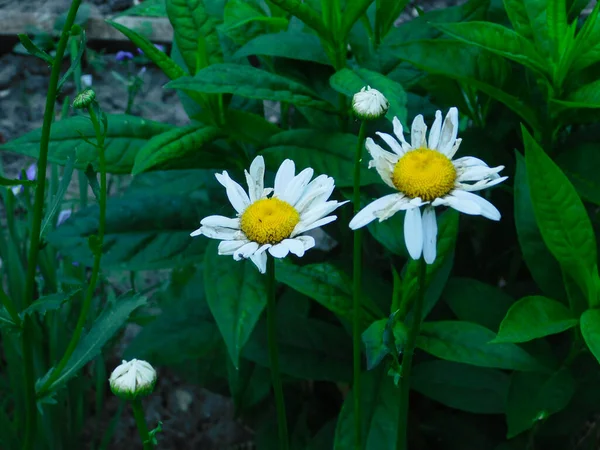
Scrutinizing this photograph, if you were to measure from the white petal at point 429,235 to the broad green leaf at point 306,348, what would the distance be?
1.19 feet

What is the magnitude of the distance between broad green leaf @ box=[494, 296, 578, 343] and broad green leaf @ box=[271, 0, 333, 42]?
0.33m

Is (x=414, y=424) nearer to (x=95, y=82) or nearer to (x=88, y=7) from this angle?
(x=95, y=82)

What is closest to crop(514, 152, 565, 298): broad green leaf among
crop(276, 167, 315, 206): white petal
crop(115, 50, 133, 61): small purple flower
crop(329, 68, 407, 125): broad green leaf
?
crop(329, 68, 407, 125): broad green leaf

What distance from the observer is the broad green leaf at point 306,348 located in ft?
2.95

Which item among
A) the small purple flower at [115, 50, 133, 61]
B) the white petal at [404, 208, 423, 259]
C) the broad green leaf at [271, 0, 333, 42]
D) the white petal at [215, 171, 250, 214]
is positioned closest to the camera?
the white petal at [404, 208, 423, 259]

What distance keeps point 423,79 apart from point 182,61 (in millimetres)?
294

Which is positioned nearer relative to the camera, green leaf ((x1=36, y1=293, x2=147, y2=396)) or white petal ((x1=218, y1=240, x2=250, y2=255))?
white petal ((x1=218, y1=240, x2=250, y2=255))

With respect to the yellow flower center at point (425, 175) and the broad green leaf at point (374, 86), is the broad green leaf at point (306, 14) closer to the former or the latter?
the broad green leaf at point (374, 86)

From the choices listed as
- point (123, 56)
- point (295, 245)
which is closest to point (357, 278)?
point (295, 245)

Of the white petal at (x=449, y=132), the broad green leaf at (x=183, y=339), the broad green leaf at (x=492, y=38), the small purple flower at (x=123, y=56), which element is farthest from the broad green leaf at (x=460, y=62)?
the small purple flower at (x=123, y=56)

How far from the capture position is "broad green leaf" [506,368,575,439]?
30.6 inches

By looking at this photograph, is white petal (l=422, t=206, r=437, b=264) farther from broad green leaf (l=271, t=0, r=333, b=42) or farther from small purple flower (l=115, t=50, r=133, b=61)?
small purple flower (l=115, t=50, r=133, b=61)

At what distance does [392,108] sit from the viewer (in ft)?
2.37

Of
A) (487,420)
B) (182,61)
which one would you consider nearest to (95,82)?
(182,61)
